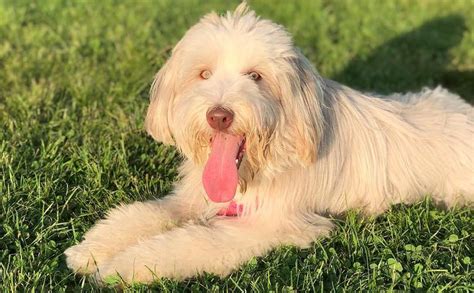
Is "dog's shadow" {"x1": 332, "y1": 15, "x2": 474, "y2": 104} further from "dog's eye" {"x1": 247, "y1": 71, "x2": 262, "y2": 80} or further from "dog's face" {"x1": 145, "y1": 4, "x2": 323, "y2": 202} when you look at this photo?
"dog's eye" {"x1": 247, "y1": 71, "x2": 262, "y2": 80}

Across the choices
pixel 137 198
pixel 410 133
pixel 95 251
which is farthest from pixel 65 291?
pixel 410 133

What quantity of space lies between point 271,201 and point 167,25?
Answer: 555 cm

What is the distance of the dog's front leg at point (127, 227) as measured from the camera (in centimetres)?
429

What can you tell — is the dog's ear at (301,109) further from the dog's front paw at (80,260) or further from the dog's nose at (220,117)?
the dog's front paw at (80,260)

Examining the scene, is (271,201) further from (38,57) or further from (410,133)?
(38,57)

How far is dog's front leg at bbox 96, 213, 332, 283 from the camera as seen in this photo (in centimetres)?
408

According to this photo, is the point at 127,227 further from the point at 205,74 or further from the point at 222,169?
the point at 205,74

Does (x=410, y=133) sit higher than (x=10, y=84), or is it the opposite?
(x=410, y=133)

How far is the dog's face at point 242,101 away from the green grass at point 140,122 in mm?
584

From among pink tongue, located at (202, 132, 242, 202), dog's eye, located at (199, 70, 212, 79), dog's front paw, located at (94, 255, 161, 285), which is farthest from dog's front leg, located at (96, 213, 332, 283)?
dog's eye, located at (199, 70, 212, 79)

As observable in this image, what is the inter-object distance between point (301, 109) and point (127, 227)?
1.38 m

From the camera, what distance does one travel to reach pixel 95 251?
14.3ft

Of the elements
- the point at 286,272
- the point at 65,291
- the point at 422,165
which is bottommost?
the point at 65,291

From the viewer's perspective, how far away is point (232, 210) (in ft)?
15.5
